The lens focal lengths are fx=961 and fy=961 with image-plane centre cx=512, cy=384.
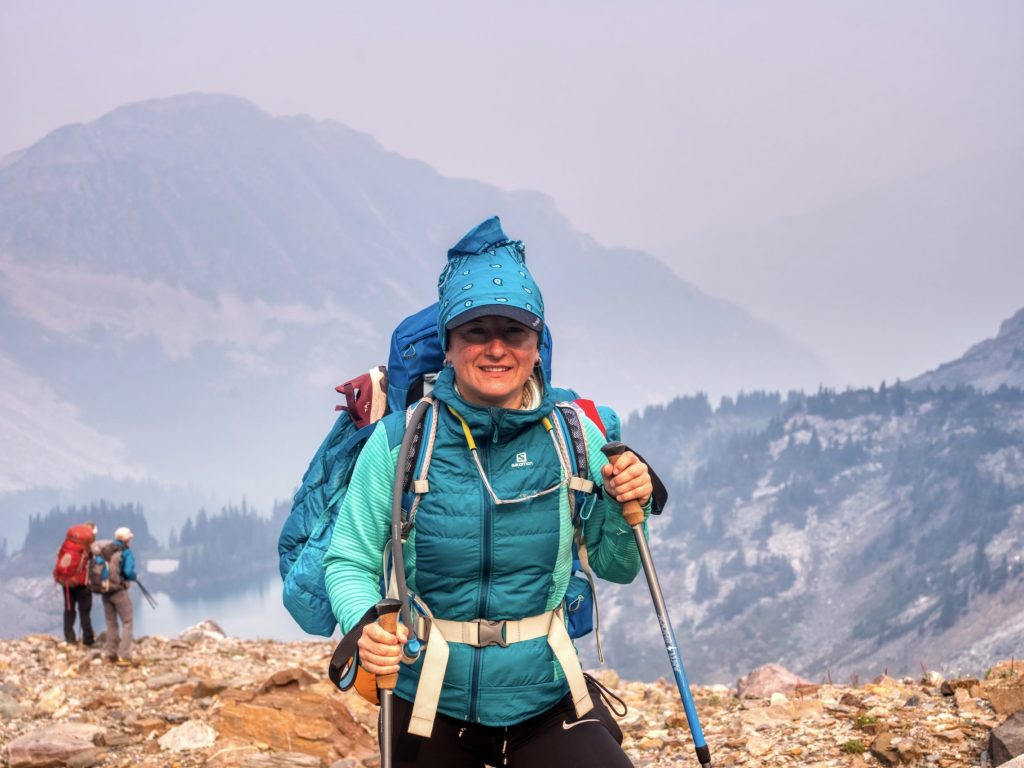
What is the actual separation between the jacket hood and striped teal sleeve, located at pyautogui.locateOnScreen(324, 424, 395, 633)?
22.7 inches

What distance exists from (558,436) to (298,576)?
1.35m

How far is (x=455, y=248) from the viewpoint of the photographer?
13.8ft

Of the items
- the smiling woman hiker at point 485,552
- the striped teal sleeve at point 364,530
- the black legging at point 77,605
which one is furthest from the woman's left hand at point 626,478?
the black legging at point 77,605

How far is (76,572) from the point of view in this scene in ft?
64.0

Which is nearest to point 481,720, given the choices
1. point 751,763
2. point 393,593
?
point 393,593

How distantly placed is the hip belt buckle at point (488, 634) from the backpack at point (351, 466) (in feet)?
1.49

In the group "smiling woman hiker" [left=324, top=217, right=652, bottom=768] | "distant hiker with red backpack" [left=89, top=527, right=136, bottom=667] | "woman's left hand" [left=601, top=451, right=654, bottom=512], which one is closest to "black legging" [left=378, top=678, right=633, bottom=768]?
"smiling woman hiker" [left=324, top=217, right=652, bottom=768]

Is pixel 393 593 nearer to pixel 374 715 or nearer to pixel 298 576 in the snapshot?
pixel 298 576

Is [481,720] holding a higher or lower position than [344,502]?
lower

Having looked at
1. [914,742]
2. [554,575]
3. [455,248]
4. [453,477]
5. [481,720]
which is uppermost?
[455,248]

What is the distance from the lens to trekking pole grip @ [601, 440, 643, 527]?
4067 mm

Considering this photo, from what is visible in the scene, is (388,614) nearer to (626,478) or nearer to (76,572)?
(626,478)

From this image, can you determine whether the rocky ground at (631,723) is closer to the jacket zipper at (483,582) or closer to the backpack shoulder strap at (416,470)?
the jacket zipper at (483,582)

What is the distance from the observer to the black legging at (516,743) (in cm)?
398
